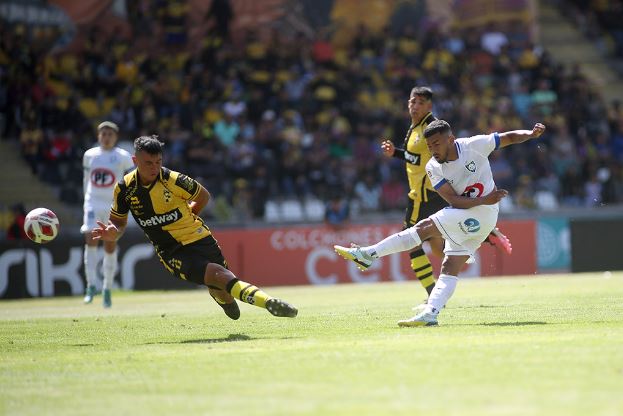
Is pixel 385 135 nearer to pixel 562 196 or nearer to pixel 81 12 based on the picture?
pixel 562 196

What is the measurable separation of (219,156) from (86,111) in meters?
3.75

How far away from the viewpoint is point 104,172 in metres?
19.0

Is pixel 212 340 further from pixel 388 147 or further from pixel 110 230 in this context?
pixel 388 147

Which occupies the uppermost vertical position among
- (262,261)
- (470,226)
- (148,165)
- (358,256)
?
(148,165)

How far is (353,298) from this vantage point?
63.9 ft

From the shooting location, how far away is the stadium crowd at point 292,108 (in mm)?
28812

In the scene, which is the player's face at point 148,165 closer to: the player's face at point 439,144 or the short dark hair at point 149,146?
the short dark hair at point 149,146

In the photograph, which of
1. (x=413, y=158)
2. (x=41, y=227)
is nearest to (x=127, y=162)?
(x=41, y=227)

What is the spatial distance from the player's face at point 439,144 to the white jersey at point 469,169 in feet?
0.64

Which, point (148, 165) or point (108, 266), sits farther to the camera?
point (108, 266)

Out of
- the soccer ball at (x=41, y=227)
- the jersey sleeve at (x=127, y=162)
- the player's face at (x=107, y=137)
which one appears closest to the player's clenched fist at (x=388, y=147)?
the soccer ball at (x=41, y=227)

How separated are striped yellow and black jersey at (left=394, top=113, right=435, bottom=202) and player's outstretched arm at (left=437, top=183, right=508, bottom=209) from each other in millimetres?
2977

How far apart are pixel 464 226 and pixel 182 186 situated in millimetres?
3137

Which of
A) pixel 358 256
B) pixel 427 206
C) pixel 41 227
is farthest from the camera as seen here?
pixel 427 206
